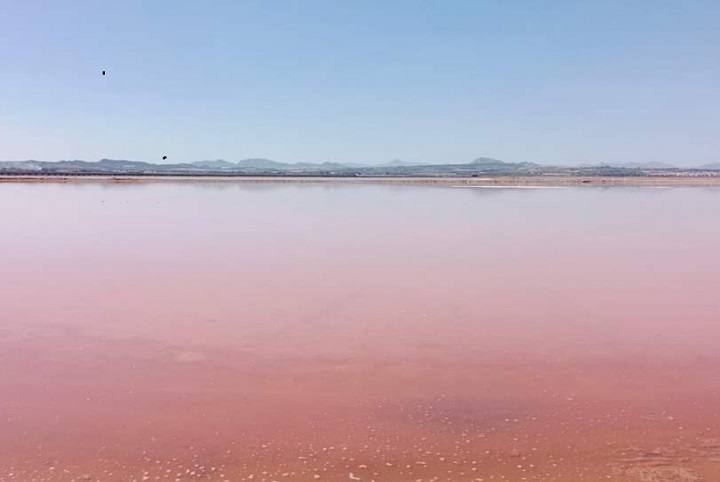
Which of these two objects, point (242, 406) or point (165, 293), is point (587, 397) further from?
point (165, 293)

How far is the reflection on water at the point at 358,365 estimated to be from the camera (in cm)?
510

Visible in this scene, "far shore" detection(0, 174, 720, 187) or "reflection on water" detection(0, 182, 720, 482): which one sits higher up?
"far shore" detection(0, 174, 720, 187)

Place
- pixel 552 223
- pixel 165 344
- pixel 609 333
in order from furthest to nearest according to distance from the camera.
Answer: pixel 552 223 → pixel 609 333 → pixel 165 344

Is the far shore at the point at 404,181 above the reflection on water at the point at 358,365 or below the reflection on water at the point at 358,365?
above

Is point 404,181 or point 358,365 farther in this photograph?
point 404,181

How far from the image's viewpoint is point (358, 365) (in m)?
7.20

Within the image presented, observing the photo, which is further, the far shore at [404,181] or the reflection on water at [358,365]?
the far shore at [404,181]

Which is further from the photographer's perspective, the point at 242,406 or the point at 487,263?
the point at 487,263

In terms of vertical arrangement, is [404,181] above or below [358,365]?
above

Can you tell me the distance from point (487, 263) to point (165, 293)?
722 centimetres

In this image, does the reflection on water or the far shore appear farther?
the far shore

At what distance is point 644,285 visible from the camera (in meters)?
11.5

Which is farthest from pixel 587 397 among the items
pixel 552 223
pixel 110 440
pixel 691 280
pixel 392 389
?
pixel 552 223

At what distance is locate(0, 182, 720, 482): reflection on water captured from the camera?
5102 mm
